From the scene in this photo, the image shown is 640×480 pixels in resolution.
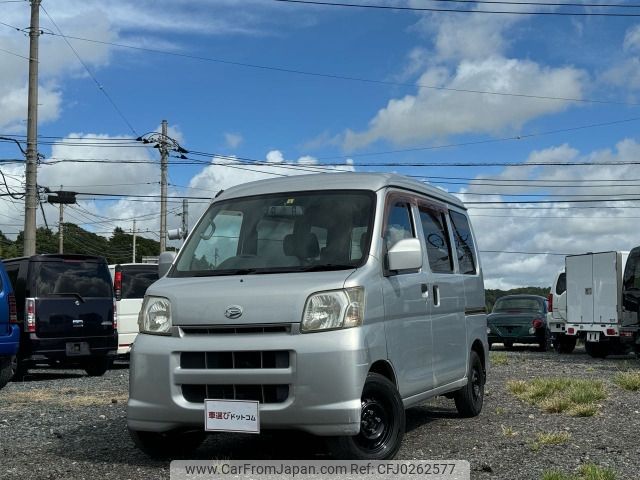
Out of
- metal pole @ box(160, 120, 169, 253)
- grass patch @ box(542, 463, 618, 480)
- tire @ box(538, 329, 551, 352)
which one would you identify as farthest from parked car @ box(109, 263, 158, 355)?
metal pole @ box(160, 120, 169, 253)

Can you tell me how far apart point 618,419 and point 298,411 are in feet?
12.7

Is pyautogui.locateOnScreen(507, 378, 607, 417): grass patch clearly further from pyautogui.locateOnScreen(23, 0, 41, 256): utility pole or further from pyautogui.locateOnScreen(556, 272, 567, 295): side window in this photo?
pyautogui.locateOnScreen(23, 0, 41, 256): utility pole

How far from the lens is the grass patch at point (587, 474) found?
189 inches

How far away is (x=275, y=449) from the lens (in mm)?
6016

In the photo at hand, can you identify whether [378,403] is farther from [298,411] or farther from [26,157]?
[26,157]

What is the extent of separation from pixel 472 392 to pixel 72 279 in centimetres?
759

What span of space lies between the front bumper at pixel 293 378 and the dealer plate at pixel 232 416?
0.06 m

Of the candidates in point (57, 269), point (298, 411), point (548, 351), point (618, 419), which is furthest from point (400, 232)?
point (548, 351)

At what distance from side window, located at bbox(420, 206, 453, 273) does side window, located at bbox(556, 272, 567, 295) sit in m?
16.0

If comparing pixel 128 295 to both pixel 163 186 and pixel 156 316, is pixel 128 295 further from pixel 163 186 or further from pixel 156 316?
pixel 163 186

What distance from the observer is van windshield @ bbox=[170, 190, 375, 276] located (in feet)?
18.4

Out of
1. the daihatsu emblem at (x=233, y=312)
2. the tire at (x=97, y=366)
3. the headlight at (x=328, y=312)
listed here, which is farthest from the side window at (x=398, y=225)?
the tire at (x=97, y=366)

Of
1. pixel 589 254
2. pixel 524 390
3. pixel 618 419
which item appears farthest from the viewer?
pixel 589 254

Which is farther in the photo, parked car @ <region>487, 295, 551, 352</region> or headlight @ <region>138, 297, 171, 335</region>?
parked car @ <region>487, 295, 551, 352</region>
